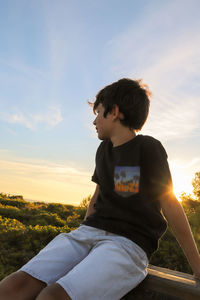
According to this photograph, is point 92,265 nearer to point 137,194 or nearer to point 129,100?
point 137,194

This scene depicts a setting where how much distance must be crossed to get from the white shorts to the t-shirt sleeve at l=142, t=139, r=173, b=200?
452mm

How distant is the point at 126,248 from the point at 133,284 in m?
0.24

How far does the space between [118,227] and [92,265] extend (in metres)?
0.40

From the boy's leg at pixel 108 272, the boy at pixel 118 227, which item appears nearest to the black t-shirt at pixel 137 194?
the boy at pixel 118 227

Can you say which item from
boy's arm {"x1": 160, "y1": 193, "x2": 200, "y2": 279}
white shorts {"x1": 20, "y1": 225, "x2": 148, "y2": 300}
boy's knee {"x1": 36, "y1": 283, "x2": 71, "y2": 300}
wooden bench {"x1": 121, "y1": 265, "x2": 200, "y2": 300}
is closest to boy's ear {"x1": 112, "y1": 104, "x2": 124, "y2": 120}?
boy's arm {"x1": 160, "y1": 193, "x2": 200, "y2": 279}

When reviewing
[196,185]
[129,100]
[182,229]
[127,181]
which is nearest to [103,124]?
[129,100]

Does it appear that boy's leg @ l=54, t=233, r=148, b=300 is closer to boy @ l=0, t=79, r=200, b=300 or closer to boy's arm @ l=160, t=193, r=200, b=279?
boy @ l=0, t=79, r=200, b=300

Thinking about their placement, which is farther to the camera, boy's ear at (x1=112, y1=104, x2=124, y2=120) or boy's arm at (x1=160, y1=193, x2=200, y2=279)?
boy's ear at (x1=112, y1=104, x2=124, y2=120)

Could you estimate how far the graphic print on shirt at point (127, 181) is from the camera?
80.4 inches

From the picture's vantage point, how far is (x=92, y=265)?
1622 millimetres

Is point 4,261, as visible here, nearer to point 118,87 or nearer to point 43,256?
point 43,256

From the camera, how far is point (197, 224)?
550 centimetres

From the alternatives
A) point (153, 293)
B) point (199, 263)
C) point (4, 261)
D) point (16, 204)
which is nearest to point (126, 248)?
point (153, 293)

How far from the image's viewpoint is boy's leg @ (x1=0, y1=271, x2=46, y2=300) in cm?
172
